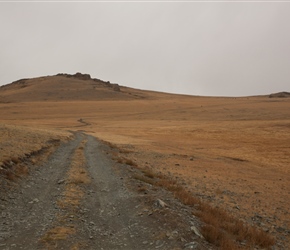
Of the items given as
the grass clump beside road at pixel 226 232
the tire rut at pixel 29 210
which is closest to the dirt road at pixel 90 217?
the tire rut at pixel 29 210

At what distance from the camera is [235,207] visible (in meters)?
14.6

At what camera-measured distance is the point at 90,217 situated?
10070mm

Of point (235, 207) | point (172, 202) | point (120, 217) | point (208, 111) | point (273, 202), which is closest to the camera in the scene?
point (120, 217)

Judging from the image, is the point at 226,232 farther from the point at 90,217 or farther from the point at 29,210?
the point at 29,210

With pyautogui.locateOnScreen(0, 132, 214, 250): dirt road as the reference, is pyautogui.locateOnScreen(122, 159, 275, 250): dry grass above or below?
below

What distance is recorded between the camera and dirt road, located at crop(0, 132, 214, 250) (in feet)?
26.6

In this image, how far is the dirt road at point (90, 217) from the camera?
8.12 metres

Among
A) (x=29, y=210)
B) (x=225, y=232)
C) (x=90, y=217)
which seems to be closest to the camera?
(x=225, y=232)

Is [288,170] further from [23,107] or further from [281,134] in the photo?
[23,107]

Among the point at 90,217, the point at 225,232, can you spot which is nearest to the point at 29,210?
the point at 90,217

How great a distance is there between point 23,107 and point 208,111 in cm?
7967

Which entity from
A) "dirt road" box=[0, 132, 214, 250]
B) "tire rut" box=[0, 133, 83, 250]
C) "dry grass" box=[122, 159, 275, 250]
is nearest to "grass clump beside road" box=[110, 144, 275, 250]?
"dry grass" box=[122, 159, 275, 250]

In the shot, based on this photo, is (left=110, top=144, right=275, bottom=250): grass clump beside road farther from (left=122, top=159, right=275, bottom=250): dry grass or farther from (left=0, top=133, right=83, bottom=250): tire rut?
(left=0, top=133, right=83, bottom=250): tire rut

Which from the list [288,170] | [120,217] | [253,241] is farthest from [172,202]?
[288,170]
